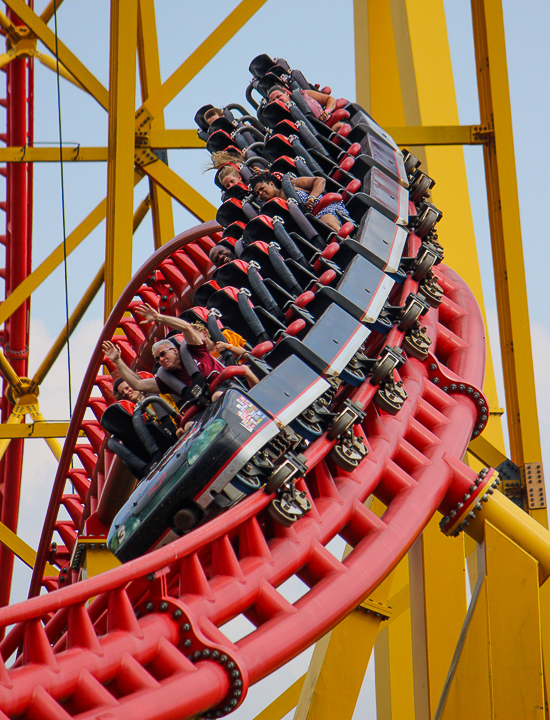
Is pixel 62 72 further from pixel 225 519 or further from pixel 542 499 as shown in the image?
pixel 225 519

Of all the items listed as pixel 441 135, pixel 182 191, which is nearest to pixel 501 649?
pixel 441 135

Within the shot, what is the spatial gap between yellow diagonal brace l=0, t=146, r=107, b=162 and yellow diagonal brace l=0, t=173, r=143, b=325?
357 mm

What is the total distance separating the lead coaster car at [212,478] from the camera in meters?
2.97

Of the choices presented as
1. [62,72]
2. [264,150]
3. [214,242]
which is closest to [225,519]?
[264,150]

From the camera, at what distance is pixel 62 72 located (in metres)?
7.74

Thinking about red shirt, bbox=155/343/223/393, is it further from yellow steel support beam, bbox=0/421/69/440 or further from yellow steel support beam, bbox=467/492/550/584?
yellow steel support beam, bbox=0/421/69/440

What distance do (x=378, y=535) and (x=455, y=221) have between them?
10.7 ft

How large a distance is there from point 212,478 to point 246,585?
0.35 m

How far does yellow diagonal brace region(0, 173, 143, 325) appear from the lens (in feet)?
21.0

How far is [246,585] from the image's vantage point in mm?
2844

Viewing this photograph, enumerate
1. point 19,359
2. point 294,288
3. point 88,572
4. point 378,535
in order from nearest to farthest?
point 378,535 < point 88,572 < point 294,288 < point 19,359

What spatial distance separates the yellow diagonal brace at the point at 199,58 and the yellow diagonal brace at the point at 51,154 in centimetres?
47

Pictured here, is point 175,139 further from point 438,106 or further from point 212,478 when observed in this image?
point 212,478

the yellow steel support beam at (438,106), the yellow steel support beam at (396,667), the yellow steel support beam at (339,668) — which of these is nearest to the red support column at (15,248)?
the yellow steel support beam at (396,667)
